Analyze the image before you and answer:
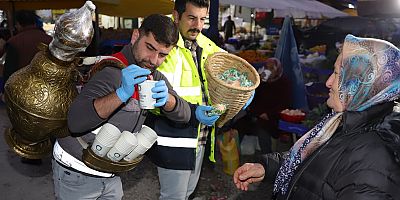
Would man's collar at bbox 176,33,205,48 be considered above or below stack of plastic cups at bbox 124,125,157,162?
above

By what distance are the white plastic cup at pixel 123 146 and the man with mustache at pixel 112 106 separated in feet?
0.45

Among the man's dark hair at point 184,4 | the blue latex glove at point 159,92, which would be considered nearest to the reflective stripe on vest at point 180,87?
the man's dark hair at point 184,4

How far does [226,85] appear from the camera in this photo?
254 centimetres

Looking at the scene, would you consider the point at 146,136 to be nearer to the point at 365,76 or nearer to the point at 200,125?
the point at 200,125

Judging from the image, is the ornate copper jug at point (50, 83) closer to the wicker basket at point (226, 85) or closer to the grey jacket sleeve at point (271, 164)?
the wicker basket at point (226, 85)

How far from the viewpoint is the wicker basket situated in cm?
260

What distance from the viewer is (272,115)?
541 cm

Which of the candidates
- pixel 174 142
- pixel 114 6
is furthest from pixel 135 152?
pixel 114 6

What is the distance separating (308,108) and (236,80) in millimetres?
3919

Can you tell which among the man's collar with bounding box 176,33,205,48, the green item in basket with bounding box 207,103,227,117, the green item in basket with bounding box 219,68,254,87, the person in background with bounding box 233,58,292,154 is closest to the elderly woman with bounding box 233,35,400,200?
the green item in basket with bounding box 207,103,227,117

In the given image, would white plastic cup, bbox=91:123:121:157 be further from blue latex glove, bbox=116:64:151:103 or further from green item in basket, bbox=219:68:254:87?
green item in basket, bbox=219:68:254:87

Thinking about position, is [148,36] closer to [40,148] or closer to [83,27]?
[83,27]

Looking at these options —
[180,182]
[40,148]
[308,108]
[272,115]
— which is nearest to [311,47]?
[308,108]

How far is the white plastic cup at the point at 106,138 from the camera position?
6.18ft
